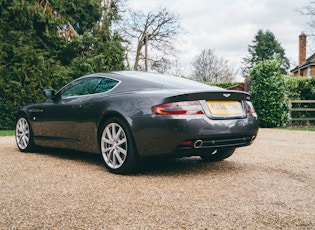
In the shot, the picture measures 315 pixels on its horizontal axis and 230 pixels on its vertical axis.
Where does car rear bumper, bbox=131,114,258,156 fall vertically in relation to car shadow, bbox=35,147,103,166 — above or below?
above

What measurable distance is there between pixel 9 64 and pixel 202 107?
1351 centimetres

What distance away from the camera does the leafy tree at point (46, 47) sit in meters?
15.9

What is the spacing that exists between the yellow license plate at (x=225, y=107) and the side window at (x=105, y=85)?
145 cm

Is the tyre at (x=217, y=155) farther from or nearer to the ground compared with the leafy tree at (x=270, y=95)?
Result: nearer to the ground

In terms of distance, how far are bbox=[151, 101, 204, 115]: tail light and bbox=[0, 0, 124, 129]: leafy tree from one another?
12.6m

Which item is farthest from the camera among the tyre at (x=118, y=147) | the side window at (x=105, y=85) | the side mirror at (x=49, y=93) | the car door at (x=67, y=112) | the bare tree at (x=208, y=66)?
the bare tree at (x=208, y=66)

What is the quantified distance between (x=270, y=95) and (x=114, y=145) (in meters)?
11.5

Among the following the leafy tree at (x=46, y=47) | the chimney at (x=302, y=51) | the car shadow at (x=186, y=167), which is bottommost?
the car shadow at (x=186, y=167)

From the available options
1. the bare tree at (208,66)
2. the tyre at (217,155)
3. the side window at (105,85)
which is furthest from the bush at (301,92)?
the bare tree at (208,66)

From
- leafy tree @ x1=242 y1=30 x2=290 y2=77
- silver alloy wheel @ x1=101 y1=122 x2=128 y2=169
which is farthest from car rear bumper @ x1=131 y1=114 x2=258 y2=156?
leafy tree @ x1=242 y1=30 x2=290 y2=77

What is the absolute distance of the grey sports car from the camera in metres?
4.42

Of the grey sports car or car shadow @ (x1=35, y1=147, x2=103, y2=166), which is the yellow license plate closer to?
the grey sports car

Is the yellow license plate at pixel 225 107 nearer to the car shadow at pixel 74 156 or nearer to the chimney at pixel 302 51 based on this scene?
the car shadow at pixel 74 156

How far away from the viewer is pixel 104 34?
1872cm
